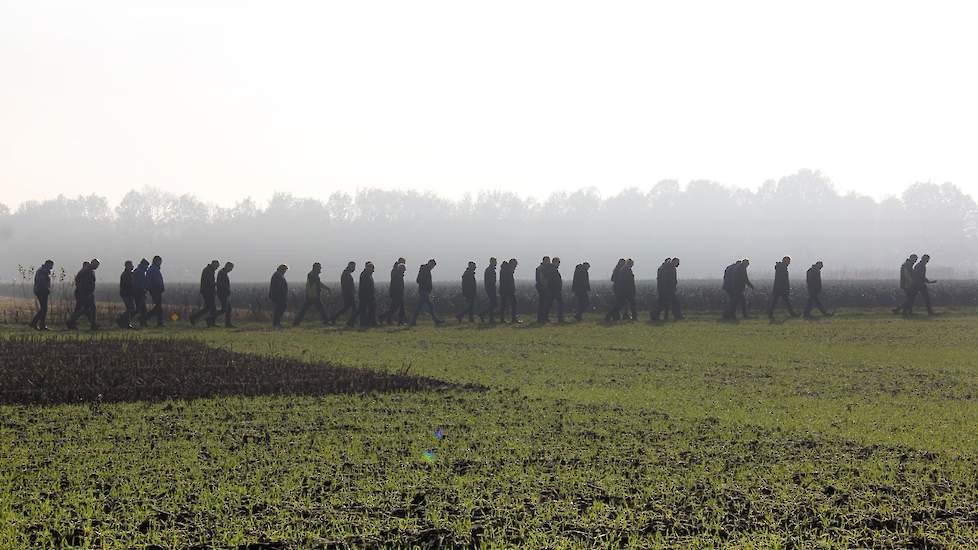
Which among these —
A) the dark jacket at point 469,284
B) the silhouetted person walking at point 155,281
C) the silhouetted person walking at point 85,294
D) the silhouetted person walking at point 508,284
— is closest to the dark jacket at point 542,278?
the silhouetted person walking at point 508,284

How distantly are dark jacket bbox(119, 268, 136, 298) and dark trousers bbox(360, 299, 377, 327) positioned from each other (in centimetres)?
601

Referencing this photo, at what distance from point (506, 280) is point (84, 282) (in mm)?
11476

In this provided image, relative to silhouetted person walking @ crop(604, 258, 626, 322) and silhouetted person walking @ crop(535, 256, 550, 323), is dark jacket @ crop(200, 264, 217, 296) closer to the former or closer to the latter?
silhouetted person walking @ crop(535, 256, 550, 323)

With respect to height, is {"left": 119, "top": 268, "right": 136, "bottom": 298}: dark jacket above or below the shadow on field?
above

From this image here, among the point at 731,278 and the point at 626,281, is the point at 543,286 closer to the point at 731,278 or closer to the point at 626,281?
the point at 626,281

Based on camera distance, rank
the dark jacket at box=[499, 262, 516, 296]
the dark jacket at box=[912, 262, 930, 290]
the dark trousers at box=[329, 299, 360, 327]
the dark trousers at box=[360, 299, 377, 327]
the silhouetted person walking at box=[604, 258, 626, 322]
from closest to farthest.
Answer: the dark trousers at box=[360, 299, 377, 327] < the dark trousers at box=[329, 299, 360, 327] < the dark jacket at box=[499, 262, 516, 296] < the silhouetted person walking at box=[604, 258, 626, 322] < the dark jacket at box=[912, 262, 930, 290]

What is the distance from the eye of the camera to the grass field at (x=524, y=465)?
19.2ft

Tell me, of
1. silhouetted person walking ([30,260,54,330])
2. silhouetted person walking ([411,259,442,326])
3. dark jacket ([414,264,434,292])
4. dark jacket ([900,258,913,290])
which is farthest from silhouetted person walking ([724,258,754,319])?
silhouetted person walking ([30,260,54,330])

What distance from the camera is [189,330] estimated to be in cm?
2472

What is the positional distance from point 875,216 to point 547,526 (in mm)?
189987

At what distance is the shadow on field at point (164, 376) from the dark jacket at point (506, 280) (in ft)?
39.8

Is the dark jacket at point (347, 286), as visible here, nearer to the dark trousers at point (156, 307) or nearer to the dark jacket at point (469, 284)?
the dark jacket at point (469, 284)

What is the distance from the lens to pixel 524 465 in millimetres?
7613

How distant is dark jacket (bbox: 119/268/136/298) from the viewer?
24.8 metres
